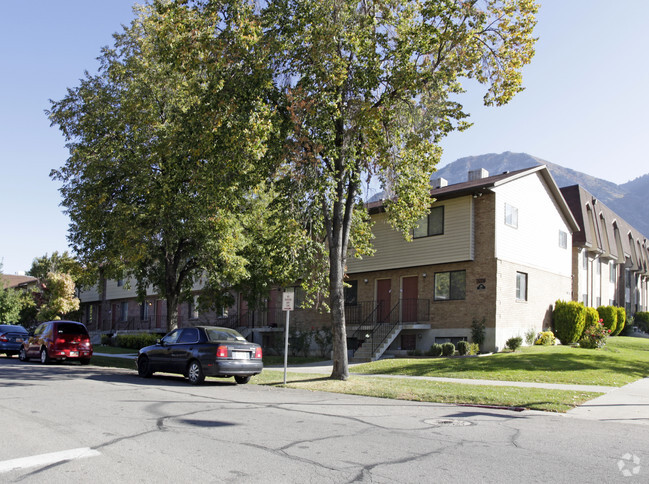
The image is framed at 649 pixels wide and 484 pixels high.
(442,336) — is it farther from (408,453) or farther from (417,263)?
(408,453)

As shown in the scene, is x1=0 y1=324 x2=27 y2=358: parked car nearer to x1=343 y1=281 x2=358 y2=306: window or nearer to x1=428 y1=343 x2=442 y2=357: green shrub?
x1=343 y1=281 x2=358 y2=306: window

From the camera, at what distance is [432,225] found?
24391 mm

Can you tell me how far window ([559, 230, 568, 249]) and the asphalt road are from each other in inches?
815

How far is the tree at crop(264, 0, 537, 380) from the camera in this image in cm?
1412

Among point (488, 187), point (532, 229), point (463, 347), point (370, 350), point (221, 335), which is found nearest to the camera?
point (221, 335)

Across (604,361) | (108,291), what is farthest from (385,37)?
(108,291)

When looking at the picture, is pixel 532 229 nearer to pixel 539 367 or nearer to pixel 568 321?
pixel 568 321

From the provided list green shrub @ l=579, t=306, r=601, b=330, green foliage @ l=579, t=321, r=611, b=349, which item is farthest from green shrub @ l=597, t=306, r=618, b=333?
green foliage @ l=579, t=321, r=611, b=349

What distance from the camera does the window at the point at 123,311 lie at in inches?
1906

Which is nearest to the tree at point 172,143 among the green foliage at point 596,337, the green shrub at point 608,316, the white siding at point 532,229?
the white siding at point 532,229

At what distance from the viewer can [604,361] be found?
18.2 m

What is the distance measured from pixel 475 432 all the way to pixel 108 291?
4733cm

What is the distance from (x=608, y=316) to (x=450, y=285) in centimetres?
1401

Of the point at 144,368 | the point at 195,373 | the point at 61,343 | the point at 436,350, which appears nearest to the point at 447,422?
the point at 195,373
